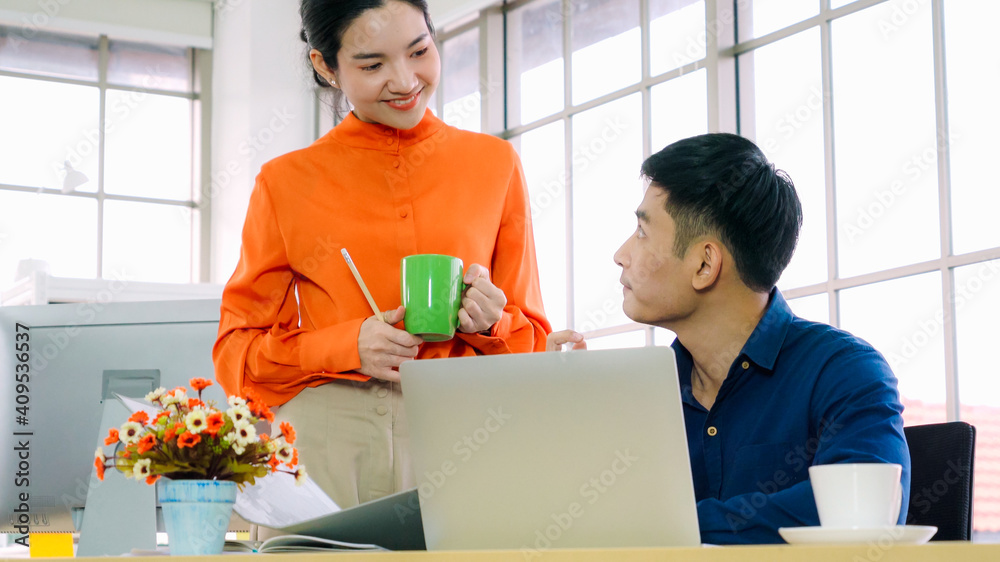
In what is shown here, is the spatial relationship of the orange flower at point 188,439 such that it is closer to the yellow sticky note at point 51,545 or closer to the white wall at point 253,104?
the yellow sticky note at point 51,545

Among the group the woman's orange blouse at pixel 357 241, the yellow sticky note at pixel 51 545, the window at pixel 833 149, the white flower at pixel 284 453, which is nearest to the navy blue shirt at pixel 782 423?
the woman's orange blouse at pixel 357 241

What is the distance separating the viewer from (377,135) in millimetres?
1698

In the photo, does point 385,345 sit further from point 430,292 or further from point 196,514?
point 196,514

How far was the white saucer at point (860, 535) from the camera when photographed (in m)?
0.78

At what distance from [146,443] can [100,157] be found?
570 cm

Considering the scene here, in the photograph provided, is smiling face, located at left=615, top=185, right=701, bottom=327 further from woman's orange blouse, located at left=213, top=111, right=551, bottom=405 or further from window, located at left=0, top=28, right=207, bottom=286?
window, located at left=0, top=28, right=207, bottom=286

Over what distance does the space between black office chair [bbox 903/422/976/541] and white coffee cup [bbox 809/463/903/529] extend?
0.64 metres

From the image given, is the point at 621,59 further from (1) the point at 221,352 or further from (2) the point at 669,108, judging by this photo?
(1) the point at 221,352

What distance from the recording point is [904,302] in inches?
135

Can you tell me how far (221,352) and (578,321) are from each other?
3245 mm

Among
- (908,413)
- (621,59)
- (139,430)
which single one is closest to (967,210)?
(908,413)

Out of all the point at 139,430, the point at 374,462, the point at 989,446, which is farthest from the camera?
the point at 989,446

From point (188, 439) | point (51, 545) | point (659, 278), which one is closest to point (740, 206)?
point (659, 278)

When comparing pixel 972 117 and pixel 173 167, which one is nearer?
pixel 972 117
